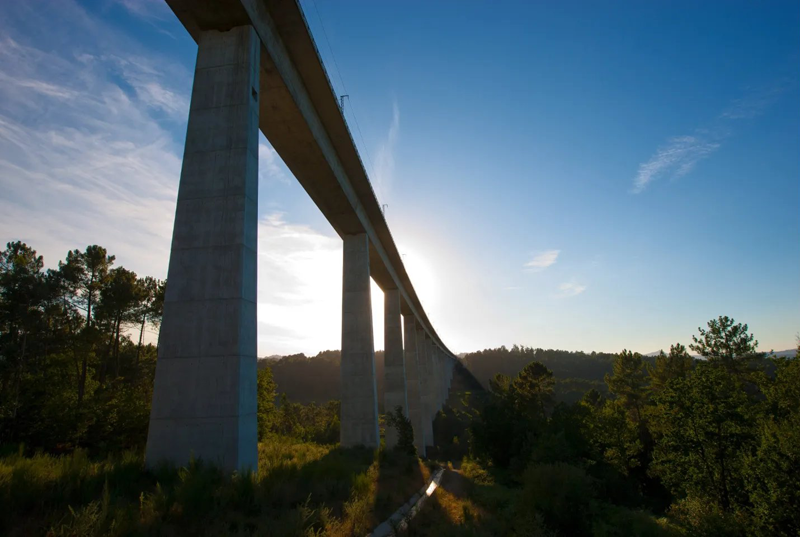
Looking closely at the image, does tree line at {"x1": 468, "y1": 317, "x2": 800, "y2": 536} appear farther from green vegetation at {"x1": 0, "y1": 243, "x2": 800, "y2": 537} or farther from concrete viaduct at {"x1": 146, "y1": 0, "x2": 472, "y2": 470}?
concrete viaduct at {"x1": 146, "y1": 0, "x2": 472, "y2": 470}

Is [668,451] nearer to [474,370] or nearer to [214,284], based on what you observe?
[214,284]

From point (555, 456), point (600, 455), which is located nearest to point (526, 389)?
point (600, 455)

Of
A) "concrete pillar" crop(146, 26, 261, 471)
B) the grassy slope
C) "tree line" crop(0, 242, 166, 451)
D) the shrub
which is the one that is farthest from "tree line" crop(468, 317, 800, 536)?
"tree line" crop(0, 242, 166, 451)

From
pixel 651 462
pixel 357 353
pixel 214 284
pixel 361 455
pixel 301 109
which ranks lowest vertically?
pixel 651 462

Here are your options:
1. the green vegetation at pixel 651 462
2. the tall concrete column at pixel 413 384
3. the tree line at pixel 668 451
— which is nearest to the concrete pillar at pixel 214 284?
the green vegetation at pixel 651 462

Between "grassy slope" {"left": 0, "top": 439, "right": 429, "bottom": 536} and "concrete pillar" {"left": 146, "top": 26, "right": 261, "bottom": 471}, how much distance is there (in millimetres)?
812

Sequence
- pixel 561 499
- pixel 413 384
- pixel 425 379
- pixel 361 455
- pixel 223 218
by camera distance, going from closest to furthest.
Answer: pixel 223 218
pixel 561 499
pixel 361 455
pixel 413 384
pixel 425 379

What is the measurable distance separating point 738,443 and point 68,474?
33643 millimetres

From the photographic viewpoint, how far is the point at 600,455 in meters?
37.0

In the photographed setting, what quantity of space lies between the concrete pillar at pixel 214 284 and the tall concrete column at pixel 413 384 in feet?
96.9

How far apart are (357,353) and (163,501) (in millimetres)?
16692

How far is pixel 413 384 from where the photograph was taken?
1629 inches

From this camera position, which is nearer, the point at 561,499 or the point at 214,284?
the point at 214,284

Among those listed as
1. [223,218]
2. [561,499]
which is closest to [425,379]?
[561,499]
